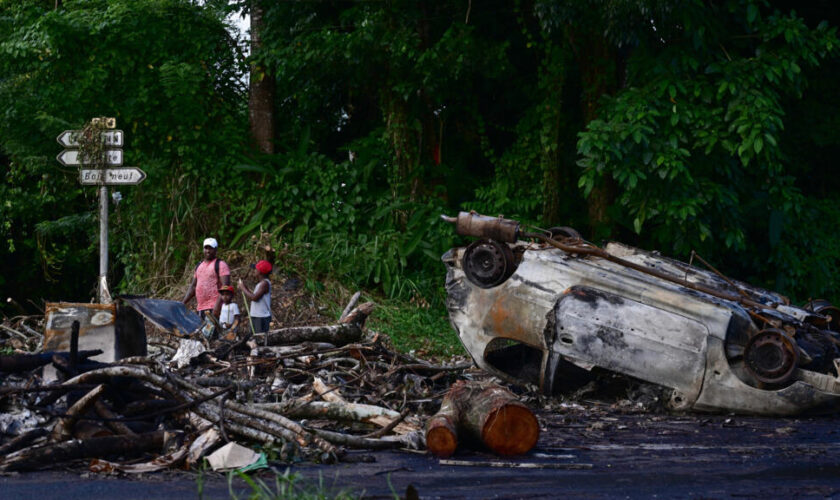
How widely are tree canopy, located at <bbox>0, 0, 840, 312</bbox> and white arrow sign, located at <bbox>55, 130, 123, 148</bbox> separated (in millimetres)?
4336

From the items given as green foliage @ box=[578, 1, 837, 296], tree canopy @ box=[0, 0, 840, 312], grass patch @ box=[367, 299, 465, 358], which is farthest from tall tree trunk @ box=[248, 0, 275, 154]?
green foliage @ box=[578, 1, 837, 296]

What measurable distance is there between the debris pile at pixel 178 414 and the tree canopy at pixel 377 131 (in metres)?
7.11

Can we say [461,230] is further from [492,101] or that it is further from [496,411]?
[492,101]

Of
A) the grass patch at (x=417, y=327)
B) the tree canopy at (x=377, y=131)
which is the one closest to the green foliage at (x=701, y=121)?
the tree canopy at (x=377, y=131)

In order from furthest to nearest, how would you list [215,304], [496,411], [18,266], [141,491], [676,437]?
1. [18,266]
2. [215,304]
3. [676,437]
4. [496,411]
5. [141,491]

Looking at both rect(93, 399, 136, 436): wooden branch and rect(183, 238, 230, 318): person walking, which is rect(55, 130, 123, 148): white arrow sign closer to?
rect(183, 238, 230, 318): person walking

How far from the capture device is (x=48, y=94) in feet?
52.5

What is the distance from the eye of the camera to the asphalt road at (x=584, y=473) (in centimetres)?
514

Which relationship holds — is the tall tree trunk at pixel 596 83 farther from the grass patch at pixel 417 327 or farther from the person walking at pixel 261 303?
the person walking at pixel 261 303

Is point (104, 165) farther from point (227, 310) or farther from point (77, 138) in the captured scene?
point (227, 310)

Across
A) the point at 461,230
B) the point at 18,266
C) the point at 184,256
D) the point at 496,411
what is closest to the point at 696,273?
the point at 461,230

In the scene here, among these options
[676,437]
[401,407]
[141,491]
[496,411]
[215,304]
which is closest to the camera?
[141,491]

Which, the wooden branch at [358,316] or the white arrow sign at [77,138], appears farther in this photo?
the white arrow sign at [77,138]

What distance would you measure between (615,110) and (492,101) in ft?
16.6
